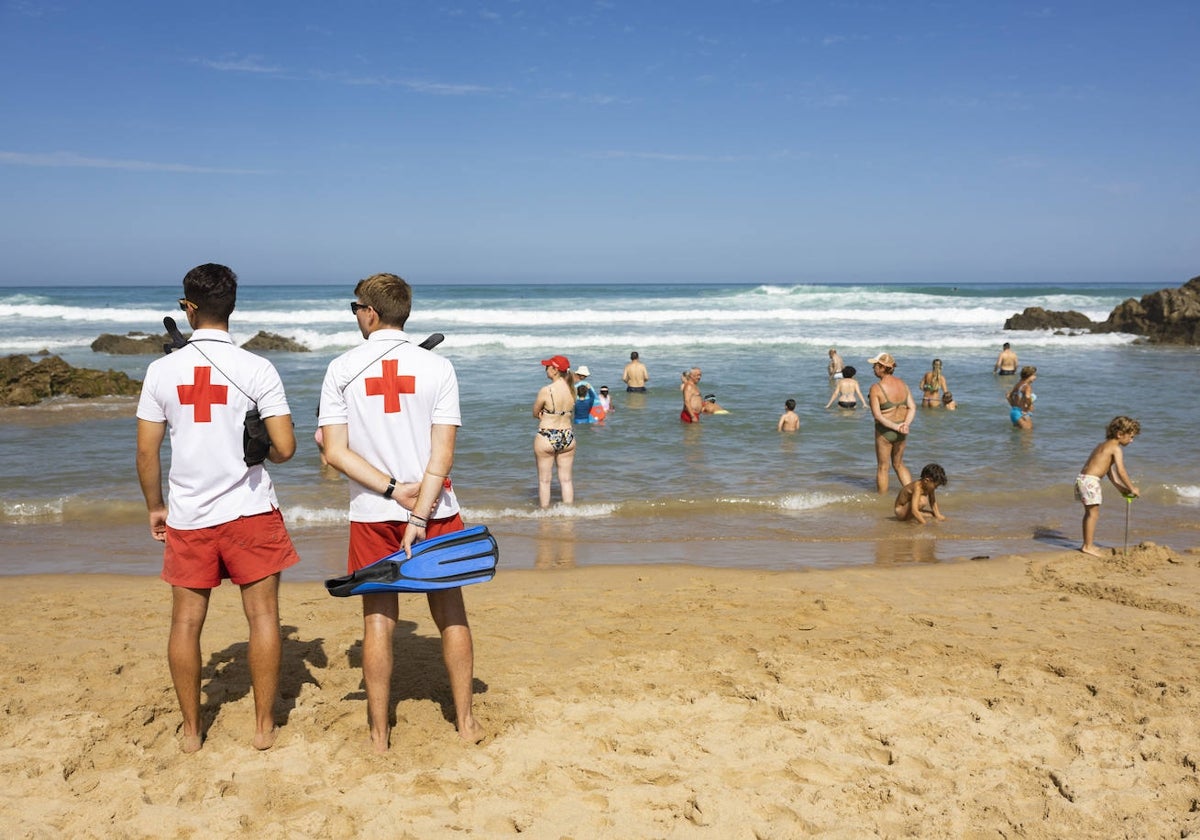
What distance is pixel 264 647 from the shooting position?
376cm

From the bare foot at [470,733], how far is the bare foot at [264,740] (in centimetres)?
81

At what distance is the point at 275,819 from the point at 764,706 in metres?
2.26

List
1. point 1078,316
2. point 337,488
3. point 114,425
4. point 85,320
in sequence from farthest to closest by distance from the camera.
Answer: point 85,320, point 1078,316, point 114,425, point 337,488

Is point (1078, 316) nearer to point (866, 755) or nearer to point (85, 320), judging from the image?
point (866, 755)

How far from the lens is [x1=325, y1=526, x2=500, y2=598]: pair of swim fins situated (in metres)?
3.46

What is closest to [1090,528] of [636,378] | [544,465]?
[544,465]

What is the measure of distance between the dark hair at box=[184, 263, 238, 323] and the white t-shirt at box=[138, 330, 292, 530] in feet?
0.28

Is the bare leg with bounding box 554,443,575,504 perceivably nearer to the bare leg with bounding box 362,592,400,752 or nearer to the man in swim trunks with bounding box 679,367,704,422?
the man in swim trunks with bounding box 679,367,704,422

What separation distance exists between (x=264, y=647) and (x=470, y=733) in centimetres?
96

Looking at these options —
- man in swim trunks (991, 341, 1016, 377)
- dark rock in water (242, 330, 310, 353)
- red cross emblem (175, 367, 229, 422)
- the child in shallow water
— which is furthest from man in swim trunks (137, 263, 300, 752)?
dark rock in water (242, 330, 310, 353)

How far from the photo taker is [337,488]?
10.5 metres

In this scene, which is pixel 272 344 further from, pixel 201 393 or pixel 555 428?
pixel 201 393

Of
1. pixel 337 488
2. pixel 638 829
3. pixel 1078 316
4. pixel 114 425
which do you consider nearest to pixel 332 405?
pixel 638 829

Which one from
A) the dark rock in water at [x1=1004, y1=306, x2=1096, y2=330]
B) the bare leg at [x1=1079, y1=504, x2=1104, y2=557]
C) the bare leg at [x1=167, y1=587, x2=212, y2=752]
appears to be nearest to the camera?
the bare leg at [x1=167, y1=587, x2=212, y2=752]
